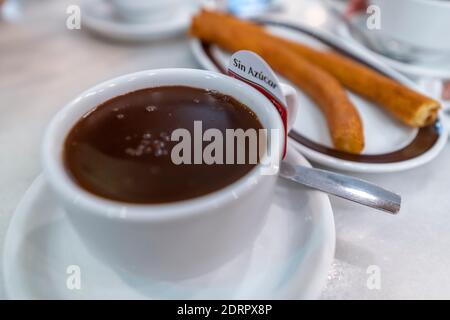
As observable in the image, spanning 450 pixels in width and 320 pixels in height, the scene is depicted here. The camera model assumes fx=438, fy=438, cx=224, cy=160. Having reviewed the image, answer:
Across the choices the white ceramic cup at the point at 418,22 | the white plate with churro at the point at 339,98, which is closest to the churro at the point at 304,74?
the white plate with churro at the point at 339,98

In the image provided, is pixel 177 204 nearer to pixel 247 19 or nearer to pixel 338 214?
pixel 338 214

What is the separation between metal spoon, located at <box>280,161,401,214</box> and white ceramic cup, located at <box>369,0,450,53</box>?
549mm

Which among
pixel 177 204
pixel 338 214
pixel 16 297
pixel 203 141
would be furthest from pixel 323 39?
pixel 16 297

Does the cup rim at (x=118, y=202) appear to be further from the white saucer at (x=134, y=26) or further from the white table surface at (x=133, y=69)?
the white saucer at (x=134, y=26)

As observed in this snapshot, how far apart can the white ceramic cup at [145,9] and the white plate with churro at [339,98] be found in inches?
5.8

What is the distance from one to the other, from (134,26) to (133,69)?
185 millimetres

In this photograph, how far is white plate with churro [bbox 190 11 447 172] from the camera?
2.63 ft

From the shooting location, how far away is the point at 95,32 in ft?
4.14

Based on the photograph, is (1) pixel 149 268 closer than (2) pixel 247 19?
Yes

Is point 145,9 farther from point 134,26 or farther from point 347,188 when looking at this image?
point 347,188

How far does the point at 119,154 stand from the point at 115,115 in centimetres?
9

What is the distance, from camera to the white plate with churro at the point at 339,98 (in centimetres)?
80

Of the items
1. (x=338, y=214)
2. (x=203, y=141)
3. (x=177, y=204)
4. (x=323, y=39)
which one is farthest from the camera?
(x=323, y=39)

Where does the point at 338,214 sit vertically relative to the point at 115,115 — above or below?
below
